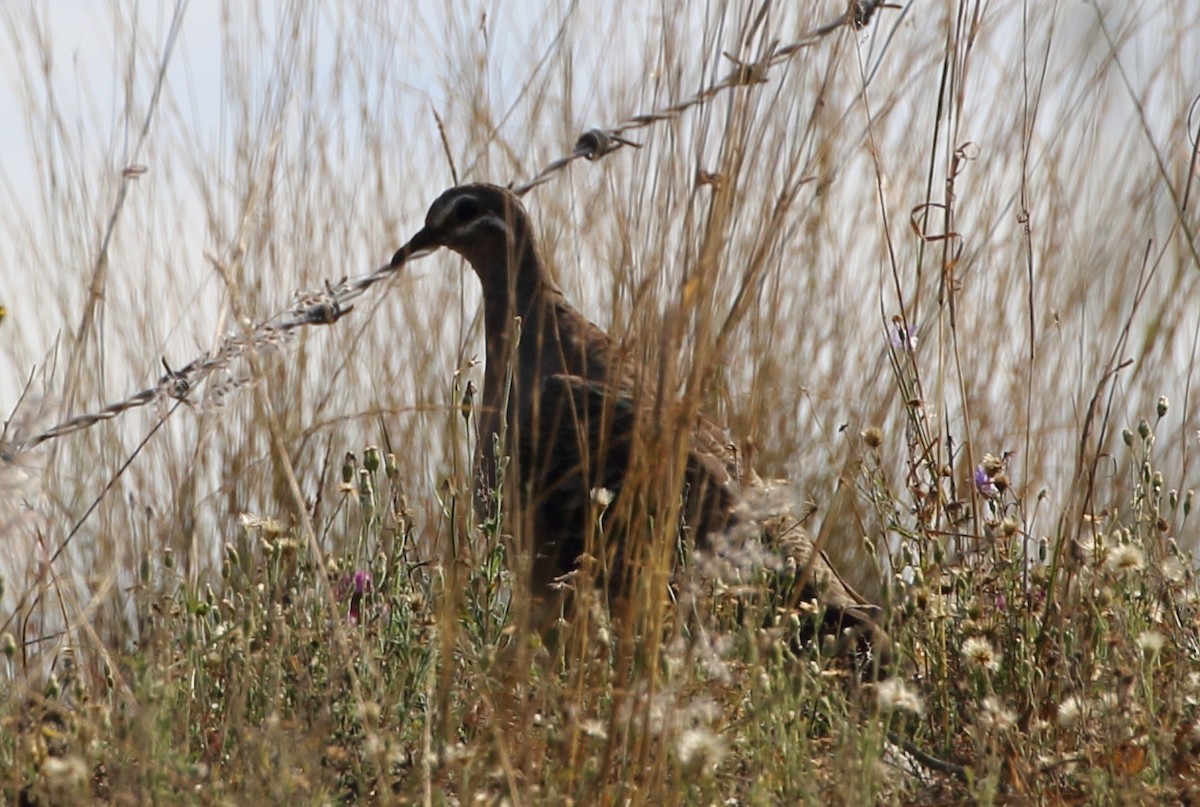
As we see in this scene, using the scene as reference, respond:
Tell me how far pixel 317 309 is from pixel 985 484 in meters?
1.33

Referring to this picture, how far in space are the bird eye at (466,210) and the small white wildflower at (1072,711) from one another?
7.84 feet

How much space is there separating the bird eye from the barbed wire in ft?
3.69

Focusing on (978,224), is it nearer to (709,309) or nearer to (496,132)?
(496,132)

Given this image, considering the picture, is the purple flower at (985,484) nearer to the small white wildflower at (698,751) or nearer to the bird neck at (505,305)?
the small white wildflower at (698,751)

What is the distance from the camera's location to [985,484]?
10.4ft

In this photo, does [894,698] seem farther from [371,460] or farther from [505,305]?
[505,305]

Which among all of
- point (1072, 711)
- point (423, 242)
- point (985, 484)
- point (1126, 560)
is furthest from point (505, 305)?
point (1072, 711)

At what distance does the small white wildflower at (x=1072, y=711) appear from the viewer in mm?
2289

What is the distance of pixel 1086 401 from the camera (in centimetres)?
337

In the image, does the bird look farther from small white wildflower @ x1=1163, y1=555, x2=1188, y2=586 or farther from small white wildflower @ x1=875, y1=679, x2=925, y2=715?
small white wildflower @ x1=875, y1=679, x2=925, y2=715

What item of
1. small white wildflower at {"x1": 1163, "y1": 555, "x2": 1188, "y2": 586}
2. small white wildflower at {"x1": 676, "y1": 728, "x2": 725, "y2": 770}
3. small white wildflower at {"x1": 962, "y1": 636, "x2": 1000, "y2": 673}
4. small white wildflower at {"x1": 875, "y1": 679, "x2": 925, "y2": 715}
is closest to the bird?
small white wildflower at {"x1": 962, "y1": 636, "x2": 1000, "y2": 673}

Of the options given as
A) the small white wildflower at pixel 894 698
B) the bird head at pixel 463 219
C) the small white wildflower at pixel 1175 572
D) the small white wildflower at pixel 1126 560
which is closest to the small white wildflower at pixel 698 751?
the small white wildflower at pixel 894 698

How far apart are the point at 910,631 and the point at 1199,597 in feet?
1.69

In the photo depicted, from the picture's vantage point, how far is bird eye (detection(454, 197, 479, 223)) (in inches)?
173
